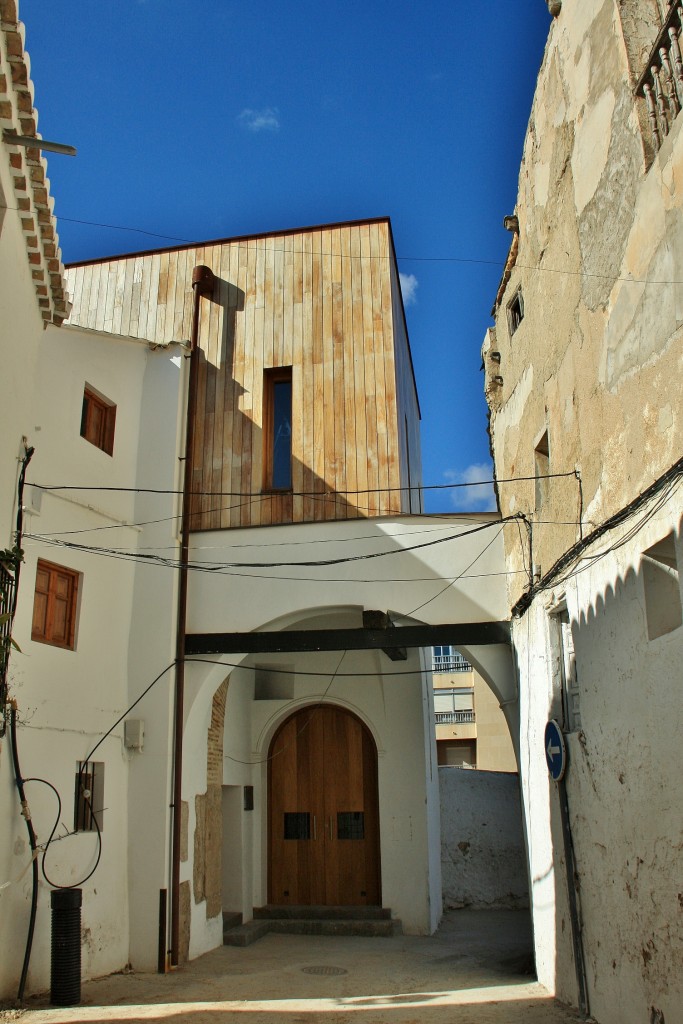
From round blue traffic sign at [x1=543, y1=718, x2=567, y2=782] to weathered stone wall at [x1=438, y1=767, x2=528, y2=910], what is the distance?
790cm

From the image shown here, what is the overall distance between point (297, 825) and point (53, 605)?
6.03m

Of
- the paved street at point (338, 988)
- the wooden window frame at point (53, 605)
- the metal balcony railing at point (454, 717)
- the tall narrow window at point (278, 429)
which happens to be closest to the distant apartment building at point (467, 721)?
the metal balcony railing at point (454, 717)

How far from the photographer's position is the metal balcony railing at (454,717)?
2353cm

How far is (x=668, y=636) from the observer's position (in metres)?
5.05

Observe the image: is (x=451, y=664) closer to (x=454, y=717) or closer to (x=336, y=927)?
(x=454, y=717)

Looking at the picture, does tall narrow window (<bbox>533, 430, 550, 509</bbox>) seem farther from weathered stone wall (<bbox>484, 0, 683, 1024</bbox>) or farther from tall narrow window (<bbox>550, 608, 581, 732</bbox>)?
tall narrow window (<bbox>550, 608, 581, 732</bbox>)

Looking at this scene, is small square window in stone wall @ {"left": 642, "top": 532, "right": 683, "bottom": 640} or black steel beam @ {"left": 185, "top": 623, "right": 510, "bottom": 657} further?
black steel beam @ {"left": 185, "top": 623, "right": 510, "bottom": 657}

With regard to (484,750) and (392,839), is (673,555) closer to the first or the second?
(392,839)

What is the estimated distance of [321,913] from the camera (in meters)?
11.9

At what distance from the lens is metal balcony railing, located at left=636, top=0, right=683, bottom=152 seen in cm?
526

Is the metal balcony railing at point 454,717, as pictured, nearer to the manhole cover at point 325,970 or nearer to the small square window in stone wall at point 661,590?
the manhole cover at point 325,970

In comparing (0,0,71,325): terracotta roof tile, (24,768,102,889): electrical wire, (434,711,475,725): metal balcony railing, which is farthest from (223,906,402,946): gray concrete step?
(434,711,475,725): metal balcony railing

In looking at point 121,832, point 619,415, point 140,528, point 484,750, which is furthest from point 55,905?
point 484,750

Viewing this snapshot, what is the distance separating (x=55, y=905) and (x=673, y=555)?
5.91 m
